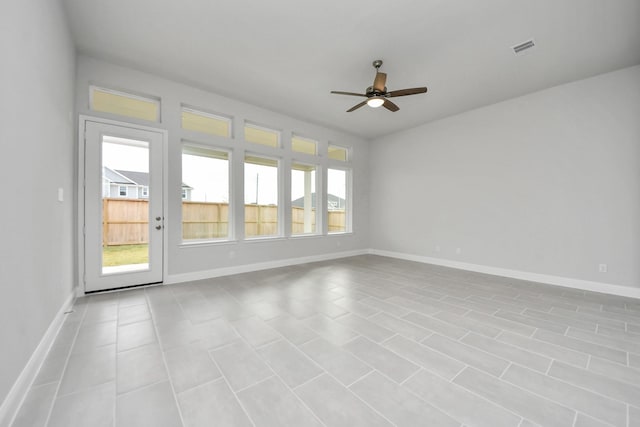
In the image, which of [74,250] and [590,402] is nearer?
[590,402]

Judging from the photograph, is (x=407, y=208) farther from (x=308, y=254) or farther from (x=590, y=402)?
(x=590, y=402)

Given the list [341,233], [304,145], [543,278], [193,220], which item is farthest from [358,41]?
[543,278]

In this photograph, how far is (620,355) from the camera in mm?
2033

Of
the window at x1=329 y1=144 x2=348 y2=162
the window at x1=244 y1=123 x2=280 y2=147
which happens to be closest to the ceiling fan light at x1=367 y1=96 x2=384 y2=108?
the window at x1=244 y1=123 x2=280 y2=147

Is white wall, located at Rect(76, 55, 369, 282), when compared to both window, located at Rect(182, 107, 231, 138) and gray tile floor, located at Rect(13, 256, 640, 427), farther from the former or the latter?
gray tile floor, located at Rect(13, 256, 640, 427)

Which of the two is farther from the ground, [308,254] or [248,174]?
[248,174]

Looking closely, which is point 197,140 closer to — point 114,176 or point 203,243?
point 114,176

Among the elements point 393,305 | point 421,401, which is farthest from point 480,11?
point 421,401

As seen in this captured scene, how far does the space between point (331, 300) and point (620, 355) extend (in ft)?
8.49

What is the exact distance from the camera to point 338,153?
676 centimetres

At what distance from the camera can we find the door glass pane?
3508 millimetres

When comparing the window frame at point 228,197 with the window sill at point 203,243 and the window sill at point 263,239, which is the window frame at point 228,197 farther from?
the window sill at point 263,239

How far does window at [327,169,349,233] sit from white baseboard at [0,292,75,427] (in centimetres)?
507

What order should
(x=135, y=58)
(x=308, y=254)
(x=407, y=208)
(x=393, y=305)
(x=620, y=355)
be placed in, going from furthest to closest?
(x=407, y=208) < (x=308, y=254) < (x=135, y=58) < (x=393, y=305) < (x=620, y=355)
